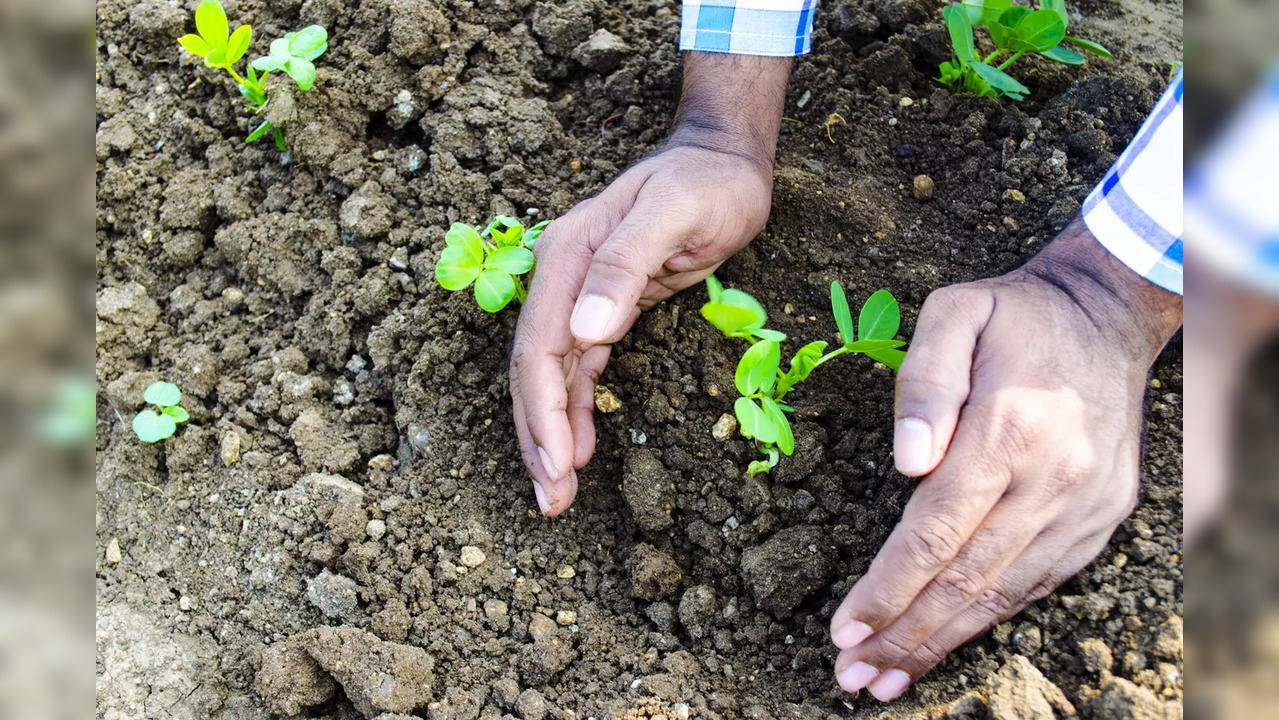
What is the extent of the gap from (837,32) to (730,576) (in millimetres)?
1721

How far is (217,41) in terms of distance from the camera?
2336 millimetres

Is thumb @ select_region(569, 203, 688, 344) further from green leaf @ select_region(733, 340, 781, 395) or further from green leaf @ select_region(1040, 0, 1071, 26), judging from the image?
green leaf @ select_region(1040, 0, 1071, 26)

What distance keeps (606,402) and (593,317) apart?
35cm

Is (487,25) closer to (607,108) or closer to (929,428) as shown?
(607,108)

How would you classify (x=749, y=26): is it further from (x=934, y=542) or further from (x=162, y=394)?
(x=162, y=394)

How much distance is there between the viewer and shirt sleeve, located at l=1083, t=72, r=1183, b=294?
5.56 ft

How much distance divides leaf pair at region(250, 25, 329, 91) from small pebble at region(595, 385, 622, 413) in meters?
1.17

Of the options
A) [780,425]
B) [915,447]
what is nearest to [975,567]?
[915,447]

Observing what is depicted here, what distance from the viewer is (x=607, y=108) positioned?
8.40 feet

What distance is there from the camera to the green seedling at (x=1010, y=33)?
222cm

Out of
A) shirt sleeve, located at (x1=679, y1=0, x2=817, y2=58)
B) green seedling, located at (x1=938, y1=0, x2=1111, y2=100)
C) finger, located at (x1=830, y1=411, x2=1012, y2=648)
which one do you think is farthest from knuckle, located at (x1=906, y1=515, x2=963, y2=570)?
shirt sleeve, located at (x1=679, y1=0, x2=817, y2=58)
